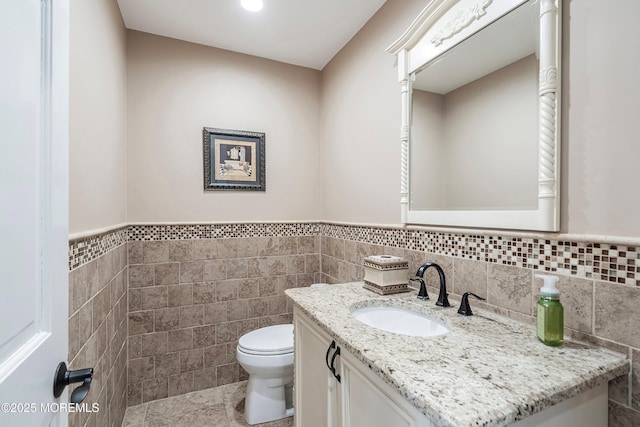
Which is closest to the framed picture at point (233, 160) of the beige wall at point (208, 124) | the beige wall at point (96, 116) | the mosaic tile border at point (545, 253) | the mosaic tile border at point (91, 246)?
the beige wall at point (208, 124)

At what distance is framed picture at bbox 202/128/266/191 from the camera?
7.39ft

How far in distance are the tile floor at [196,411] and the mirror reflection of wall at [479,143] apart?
1756 millimetres

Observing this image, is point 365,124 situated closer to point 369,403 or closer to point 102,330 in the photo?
point 369,403

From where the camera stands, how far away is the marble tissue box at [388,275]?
1.47m

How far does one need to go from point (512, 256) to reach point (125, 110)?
2.41 meters

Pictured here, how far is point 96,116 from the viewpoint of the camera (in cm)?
136

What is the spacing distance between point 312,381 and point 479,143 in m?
1.26

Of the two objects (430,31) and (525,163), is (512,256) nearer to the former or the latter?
(525,163)

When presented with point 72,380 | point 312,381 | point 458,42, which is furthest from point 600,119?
point 72,380

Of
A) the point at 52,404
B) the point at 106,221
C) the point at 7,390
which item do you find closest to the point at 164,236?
the point at 106,221

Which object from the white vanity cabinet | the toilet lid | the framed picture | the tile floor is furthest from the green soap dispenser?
the framed picture

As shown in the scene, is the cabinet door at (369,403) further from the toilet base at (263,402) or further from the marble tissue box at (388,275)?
the toilet base at (263,402)

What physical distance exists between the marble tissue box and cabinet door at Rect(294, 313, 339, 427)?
0.41 m

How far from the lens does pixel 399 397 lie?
0.75m
